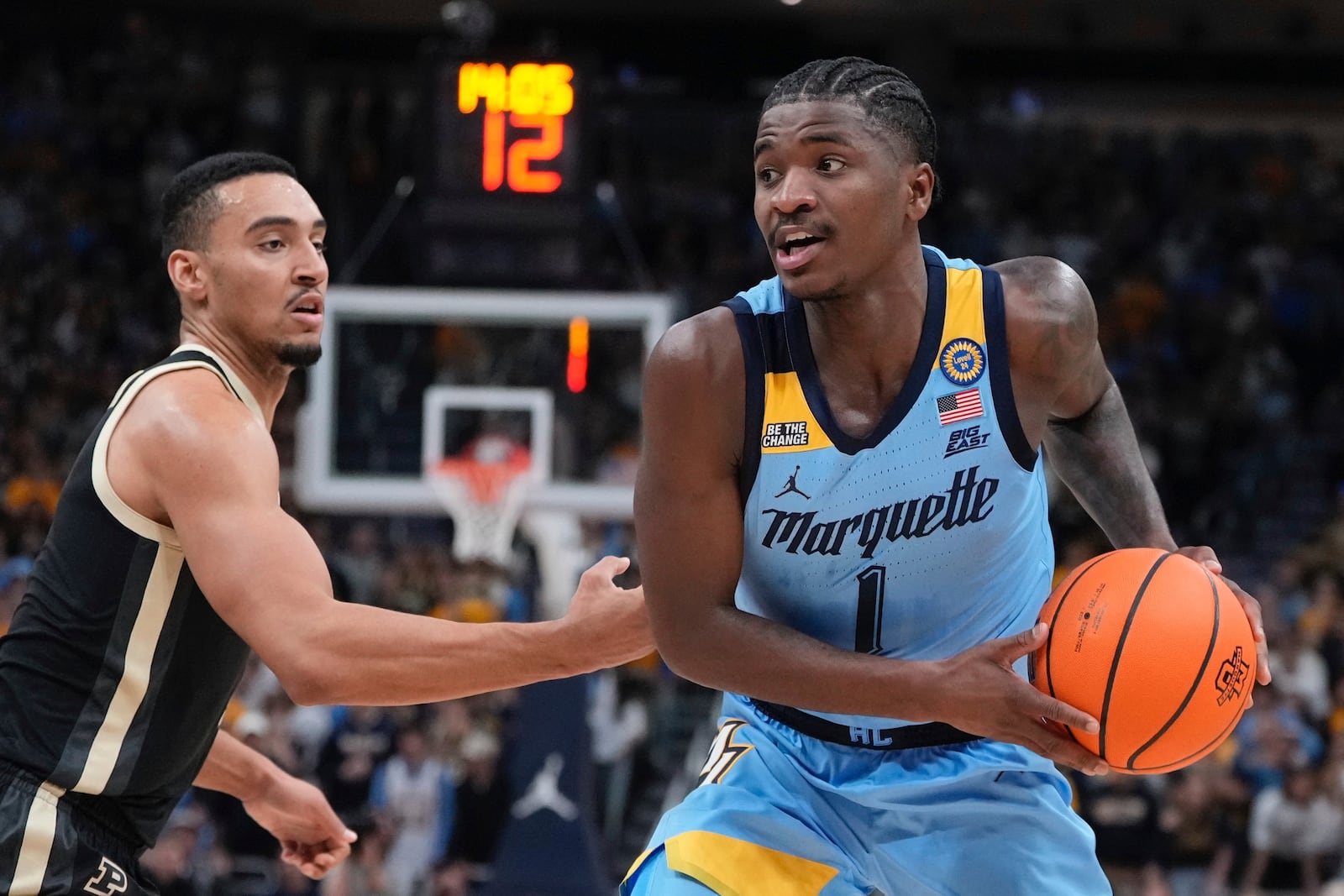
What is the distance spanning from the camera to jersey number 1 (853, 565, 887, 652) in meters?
3.10

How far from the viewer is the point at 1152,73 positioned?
17719 millimetres

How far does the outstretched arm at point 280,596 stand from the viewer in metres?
2.82

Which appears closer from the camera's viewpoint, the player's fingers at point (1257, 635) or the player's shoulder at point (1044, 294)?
the player's fingers at point (1257, 635)

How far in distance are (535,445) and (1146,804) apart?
154 inches

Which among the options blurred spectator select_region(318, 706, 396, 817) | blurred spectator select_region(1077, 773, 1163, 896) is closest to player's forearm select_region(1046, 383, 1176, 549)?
blurred spectator select_region(1077, 773, 1163, 896)

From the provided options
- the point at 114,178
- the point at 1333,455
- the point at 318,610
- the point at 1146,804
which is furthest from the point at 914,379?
the point at 114,178

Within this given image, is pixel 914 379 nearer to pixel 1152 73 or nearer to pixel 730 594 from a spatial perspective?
pixel 730 594

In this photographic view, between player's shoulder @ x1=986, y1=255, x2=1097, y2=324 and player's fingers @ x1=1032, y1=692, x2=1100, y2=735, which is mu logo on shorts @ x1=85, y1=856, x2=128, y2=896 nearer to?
player's fingers @ x1=1032, y1=692, x2=1100, y2=735

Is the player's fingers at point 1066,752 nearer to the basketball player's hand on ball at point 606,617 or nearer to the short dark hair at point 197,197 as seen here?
the basketball player's hand on ball at point 606,617

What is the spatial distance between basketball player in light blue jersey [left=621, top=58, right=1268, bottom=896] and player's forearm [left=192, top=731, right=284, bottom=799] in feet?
3.12

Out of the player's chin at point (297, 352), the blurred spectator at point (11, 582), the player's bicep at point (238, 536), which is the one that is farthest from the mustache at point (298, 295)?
the blurred spectator at point (11, 582)

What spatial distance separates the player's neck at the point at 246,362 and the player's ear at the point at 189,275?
70 millimetres

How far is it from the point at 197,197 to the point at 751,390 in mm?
1240

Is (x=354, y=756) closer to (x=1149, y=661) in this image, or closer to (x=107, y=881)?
(x=107, y=881)
